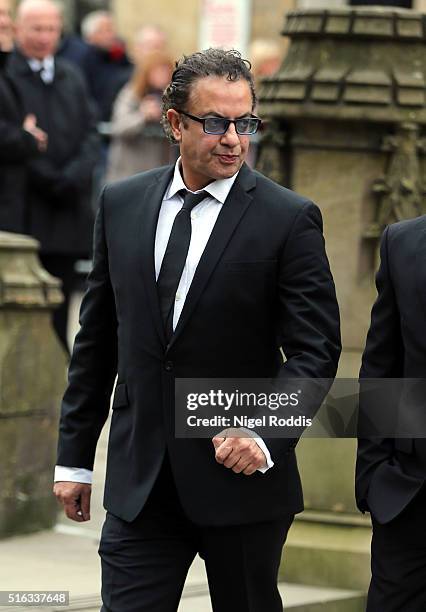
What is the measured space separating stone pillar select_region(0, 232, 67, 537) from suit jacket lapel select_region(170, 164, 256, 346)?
259 cm

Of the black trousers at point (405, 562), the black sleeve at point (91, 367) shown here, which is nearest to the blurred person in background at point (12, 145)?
the black sleeve at point (91, 367)

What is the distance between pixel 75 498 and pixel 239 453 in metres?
0.71

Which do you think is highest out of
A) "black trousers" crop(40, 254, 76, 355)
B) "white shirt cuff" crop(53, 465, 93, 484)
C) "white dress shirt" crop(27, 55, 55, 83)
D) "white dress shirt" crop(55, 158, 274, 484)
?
"white dress shirt" crop(27, 55, 55, 83)

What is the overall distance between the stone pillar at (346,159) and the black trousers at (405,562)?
80.7 inches

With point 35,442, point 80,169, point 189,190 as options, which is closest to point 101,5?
point 80,169

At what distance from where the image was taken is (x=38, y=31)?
10.2m

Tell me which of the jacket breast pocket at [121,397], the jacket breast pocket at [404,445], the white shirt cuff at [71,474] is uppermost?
the jacket breast pocket at [121,397]

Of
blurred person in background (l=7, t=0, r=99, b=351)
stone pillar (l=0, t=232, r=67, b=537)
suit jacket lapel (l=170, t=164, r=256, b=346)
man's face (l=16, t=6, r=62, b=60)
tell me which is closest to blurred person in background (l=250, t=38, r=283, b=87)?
man's face (l=16, t=6, r=62, b=60)

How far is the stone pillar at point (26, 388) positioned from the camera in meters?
7.32

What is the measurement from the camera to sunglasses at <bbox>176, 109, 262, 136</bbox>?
4715 millimetres

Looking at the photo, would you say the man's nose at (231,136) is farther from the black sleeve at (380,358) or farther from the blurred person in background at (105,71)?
the blurred person in background at (105,71)

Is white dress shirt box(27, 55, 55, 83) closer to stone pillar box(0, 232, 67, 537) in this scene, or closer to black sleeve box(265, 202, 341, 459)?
stone pillar box(0, 232, 67, 537)

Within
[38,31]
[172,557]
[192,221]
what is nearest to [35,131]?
[38,31]

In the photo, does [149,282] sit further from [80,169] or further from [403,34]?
[80,169]
